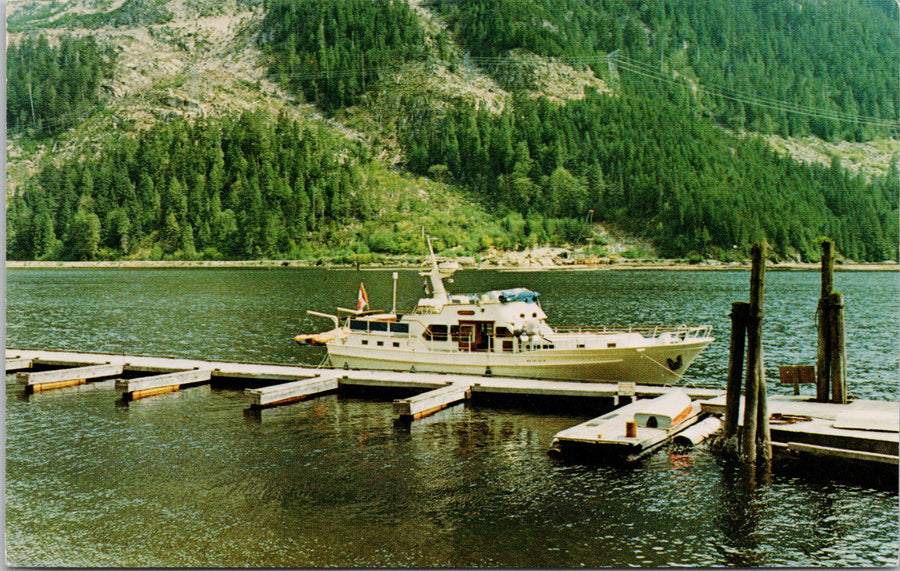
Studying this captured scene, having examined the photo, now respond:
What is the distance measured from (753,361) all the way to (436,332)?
12980 mm

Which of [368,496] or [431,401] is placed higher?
[431,401]

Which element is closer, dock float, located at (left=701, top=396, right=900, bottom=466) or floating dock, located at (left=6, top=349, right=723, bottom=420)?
dock float, located at (left=701, top=396, right=900, bottom=466)

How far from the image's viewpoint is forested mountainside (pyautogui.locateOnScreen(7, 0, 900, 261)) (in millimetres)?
127688

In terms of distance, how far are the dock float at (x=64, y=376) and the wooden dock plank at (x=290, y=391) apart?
8.28 metres

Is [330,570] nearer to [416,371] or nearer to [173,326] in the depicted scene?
[416,371]

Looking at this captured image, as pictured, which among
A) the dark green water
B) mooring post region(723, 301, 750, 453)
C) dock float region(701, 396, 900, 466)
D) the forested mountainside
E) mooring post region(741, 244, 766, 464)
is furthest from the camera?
the forested mountainside

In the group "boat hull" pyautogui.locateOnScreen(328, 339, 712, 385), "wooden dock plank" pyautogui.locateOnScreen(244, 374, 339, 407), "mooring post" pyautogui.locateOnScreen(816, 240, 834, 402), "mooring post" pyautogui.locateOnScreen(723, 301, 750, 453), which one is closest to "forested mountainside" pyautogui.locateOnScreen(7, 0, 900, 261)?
"boat hull" pyautogui.locateOnScreen(328, 339, 712, 385)

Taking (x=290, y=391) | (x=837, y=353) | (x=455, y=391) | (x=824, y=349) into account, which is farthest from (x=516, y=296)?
(x=837, y=353)

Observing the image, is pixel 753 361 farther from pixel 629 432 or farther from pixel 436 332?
pixel 436 332

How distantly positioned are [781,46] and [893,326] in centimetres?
8971

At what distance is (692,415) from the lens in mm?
19375

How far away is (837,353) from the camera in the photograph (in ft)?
59.8

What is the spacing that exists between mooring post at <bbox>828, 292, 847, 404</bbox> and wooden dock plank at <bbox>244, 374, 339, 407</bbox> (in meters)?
15.0

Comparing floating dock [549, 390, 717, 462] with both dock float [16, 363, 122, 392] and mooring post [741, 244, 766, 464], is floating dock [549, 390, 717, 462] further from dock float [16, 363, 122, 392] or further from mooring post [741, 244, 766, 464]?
dock float [16, 363, 122, 392]
